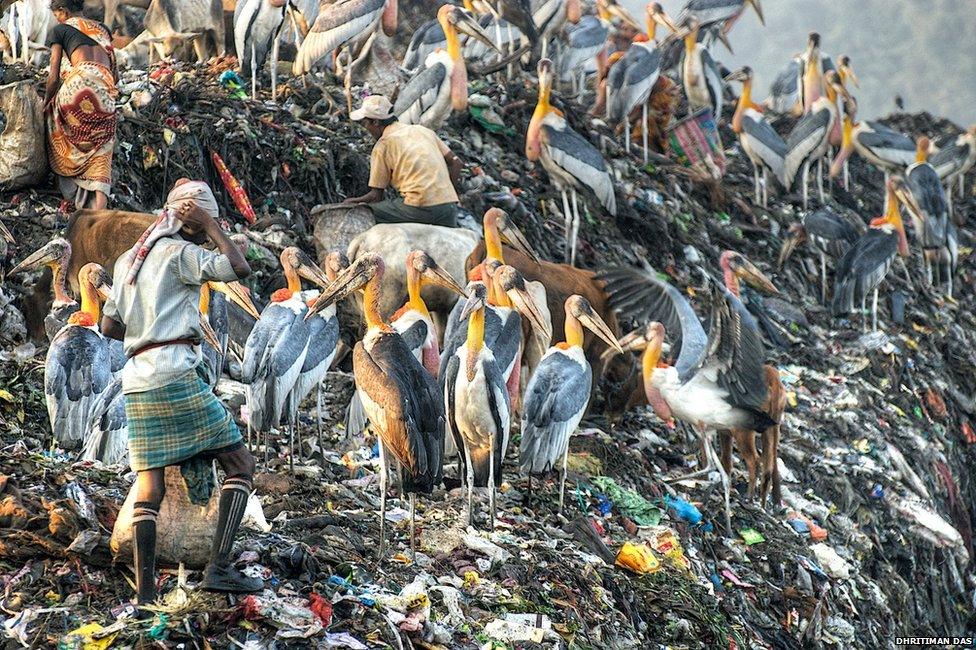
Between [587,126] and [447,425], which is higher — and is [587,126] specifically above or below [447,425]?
above

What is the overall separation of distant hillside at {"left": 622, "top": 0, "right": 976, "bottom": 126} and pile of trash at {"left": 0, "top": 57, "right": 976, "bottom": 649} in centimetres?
2331

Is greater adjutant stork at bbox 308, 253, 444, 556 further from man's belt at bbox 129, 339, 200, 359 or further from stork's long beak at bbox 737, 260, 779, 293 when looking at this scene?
stork's long beak at bbox 737, 260, 779, 293

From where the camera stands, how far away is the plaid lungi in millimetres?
5758

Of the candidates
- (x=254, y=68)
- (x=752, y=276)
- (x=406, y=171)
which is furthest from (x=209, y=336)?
(x=752, y=276)

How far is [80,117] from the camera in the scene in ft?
33.4

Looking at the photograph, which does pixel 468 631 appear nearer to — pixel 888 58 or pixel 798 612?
pixel 798 612

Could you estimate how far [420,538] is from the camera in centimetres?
741

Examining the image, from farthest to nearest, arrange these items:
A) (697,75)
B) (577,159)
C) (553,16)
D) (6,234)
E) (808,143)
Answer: (697,75) < (553,16) < (808,143) < (577,159) < (6,234)

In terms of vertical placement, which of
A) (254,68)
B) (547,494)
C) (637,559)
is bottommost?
(637,559)

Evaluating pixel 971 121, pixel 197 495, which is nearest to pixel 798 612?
pixel 197 495

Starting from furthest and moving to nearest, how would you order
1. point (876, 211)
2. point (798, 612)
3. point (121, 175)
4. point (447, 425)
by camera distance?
point (876, 211), point (121, 175), point (798, 612), point (447, 425)

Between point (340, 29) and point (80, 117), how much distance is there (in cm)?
314

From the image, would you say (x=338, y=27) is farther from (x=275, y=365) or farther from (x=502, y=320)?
(x=275, y=365)

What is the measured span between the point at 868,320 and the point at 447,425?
23.6 feet
